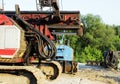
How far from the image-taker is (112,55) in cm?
4316

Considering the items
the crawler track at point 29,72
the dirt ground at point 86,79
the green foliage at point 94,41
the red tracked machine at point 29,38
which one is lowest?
the green foliage at point 94,41

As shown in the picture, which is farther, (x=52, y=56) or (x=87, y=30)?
(x=87, y=30)

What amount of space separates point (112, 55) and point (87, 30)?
173ft

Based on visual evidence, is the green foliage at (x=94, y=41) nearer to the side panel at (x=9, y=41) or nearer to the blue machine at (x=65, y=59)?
the blue machine at (x=65, y=59)

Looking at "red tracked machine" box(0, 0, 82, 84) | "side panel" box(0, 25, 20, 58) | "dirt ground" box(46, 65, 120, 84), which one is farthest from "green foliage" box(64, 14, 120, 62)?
"side panel" box(0, 25, 20, 58)

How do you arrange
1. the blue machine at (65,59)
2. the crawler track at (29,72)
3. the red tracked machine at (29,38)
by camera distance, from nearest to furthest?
the crawler track at (29,72)
the red tracked machine at (29,38)
the blue machine at (65,59)

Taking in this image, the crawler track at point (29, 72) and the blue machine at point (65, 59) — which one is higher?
the crawler track at point (29, 72)

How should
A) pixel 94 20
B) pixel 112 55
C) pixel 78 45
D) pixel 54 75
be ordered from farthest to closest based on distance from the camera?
1. pixel 94 20
2. pixel 78 45
3. pixel 112 55
4. pixel 54 75

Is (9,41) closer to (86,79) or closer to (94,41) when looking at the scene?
(86,79)

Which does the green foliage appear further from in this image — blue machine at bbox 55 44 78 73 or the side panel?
the side panel

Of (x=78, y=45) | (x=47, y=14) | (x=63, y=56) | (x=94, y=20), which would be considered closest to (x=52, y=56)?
(x=47, y=14)

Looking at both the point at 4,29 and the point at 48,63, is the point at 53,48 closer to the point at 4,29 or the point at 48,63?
the point at 4,29

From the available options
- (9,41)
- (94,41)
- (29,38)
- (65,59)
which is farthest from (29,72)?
(94,41)

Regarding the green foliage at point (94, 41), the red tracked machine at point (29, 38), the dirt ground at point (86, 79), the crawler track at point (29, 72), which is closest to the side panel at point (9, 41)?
the red tracked machine at point (29, 38)
